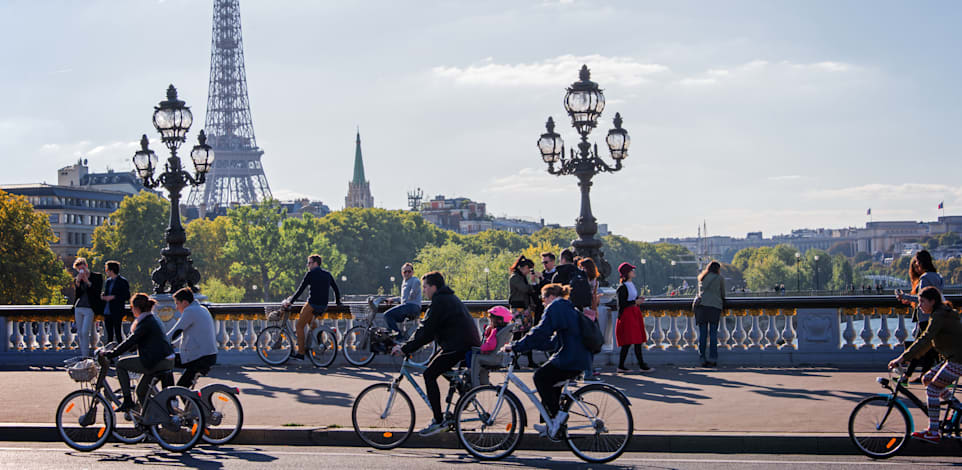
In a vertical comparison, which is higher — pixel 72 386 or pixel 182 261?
pixel 182 261

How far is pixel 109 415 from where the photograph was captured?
38.2 ft

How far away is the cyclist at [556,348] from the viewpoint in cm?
1019

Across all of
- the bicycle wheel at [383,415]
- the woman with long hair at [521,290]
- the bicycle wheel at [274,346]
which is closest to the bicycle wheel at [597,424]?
the bicycle wheel at [383,415]

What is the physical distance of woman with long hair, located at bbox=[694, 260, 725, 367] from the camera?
1703 cm

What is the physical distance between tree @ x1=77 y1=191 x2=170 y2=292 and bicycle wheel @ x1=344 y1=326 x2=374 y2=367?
68.3m

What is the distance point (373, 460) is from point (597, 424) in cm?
223

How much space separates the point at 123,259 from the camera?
83.3 metres

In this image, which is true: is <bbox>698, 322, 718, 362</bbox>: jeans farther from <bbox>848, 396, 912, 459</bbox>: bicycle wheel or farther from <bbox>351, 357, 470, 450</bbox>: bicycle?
<bbox>351, 357, 470, 450</bbox>: bicycle

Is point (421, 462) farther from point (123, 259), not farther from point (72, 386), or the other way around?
point (123, 259)

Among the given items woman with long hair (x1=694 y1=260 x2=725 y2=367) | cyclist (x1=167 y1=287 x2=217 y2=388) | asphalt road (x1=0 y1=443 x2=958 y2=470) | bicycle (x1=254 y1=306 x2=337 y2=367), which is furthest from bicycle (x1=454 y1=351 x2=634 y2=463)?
bicycle (x1=254 y1=306 x2=337 y2=367)

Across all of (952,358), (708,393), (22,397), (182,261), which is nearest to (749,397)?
(708,393)

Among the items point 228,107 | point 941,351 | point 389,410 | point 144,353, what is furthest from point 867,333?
point 228,107

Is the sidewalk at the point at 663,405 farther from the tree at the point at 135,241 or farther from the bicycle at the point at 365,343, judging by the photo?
the tree at the point at 135,241

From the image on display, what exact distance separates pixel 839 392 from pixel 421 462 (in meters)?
6.32
